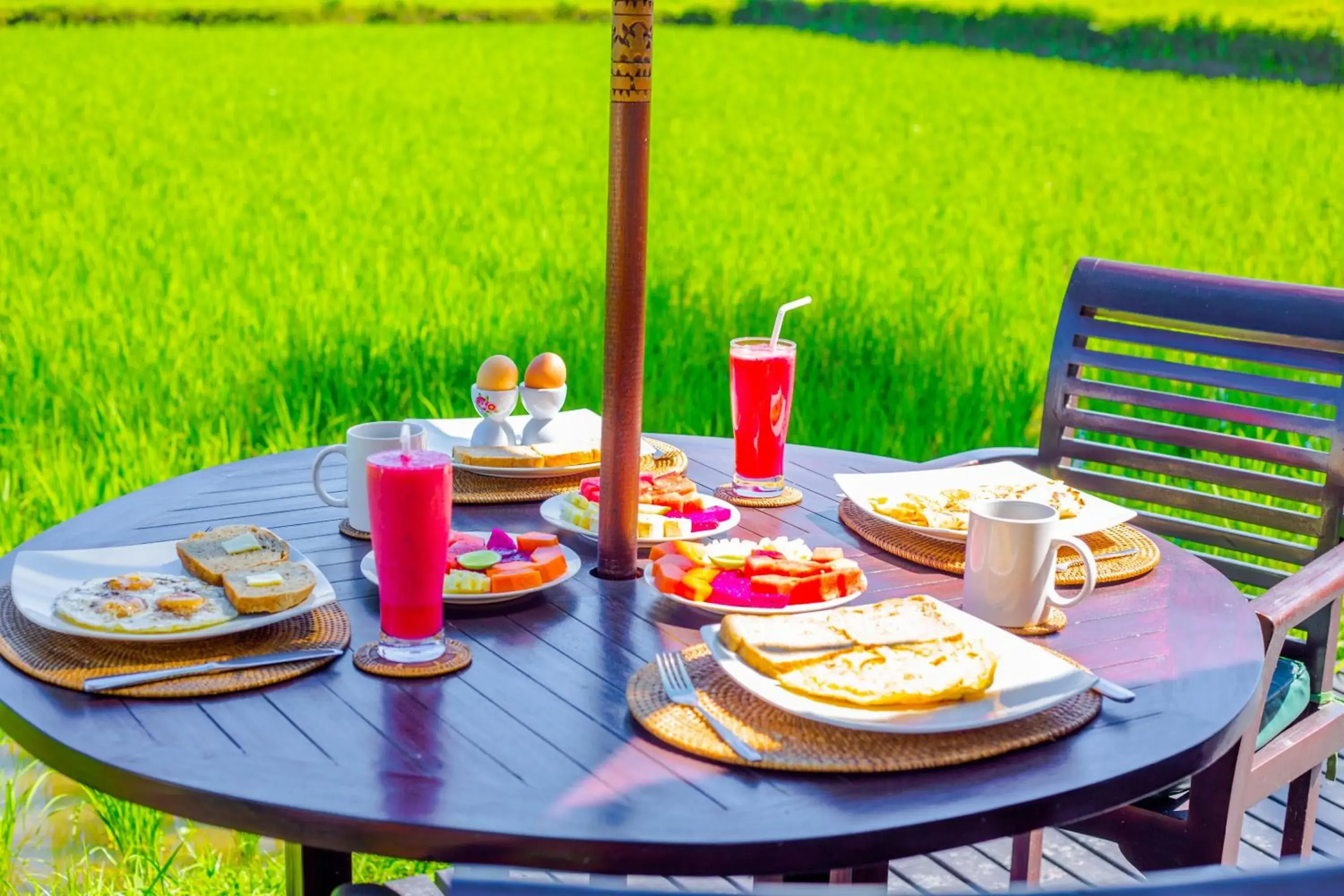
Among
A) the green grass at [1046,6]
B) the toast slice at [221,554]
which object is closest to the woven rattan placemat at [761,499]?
the toast slice at [221,554]

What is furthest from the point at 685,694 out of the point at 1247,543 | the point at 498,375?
the point at 1247,543

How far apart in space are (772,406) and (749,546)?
11.6 inches

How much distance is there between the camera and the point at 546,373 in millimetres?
1782

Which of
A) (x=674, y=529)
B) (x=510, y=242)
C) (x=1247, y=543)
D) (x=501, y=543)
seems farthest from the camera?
(x=510, y=242)

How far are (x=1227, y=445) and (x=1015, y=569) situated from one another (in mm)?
1025

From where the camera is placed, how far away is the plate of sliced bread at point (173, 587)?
123 cm

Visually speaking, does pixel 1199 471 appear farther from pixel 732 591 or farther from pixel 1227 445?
pixel 732 591

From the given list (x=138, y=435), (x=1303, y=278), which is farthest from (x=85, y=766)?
(x=1303, y=278)

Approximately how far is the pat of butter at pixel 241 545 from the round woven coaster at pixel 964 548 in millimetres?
668

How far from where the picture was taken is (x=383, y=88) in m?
12.2

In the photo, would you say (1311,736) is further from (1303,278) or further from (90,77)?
(90,77)

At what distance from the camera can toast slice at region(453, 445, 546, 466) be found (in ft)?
5.78

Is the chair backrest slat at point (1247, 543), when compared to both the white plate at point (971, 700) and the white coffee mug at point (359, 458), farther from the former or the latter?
the white coffee mug at point (359, 458)

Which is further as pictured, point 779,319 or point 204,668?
point 779,319
